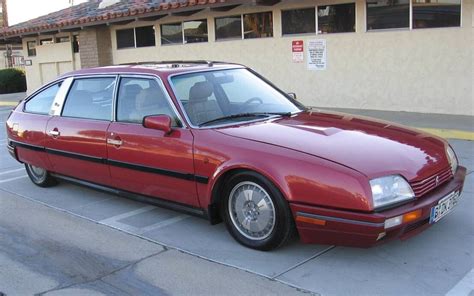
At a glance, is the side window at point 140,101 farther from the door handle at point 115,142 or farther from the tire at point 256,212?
the tire at point 256,212

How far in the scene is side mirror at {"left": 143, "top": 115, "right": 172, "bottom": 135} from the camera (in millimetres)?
4562

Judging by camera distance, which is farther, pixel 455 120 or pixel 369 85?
pixel 369 85

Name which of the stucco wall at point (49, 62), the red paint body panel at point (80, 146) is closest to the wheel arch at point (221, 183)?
the red paint body panel at point (80, 146)

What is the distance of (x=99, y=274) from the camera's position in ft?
13.1

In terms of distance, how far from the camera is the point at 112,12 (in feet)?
53.0

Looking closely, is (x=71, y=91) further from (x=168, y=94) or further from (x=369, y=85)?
(x=369, y=85)

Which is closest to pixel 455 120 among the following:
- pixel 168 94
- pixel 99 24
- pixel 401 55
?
pixel 401 55

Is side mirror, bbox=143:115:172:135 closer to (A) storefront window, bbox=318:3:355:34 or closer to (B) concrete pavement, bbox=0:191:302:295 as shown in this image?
(B) concrete pavement, bbox=0:191:302:295

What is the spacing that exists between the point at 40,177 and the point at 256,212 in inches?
147

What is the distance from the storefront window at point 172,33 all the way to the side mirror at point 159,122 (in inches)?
452

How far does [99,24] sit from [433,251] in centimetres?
1517

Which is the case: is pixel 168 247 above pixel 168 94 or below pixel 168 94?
below

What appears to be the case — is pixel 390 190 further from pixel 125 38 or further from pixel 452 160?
pixel 125 38

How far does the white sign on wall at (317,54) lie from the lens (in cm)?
1232
